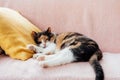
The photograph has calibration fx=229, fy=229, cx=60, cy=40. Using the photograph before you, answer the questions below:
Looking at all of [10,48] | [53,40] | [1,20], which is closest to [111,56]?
[53,40]

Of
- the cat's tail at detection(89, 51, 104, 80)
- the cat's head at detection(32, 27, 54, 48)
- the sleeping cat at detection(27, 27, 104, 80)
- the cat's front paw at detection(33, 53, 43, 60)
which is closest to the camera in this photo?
the cat's tail at detection(89, 51, 104, 80)

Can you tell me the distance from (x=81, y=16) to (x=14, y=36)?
2.03 ft

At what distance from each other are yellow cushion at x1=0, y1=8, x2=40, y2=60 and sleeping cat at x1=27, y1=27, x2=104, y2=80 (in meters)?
0.06

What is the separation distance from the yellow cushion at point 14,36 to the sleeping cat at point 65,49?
58 mm

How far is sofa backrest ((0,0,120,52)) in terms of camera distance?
1.91 m

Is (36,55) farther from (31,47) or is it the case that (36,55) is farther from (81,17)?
(81,17)

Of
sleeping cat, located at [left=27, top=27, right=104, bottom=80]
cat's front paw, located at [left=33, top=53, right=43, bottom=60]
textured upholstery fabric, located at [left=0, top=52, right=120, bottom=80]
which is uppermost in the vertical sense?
sleeping cat, located at [left=27, top=27, right=104, bottom=80]

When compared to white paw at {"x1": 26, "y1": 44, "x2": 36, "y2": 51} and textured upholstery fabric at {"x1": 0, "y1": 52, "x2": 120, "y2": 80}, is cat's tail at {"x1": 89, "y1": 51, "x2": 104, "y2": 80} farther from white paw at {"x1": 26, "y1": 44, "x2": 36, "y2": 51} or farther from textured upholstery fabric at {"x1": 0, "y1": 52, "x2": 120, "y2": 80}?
white paw at {"x1": 26, "y1": 44, "x2": 36, "y2": 51}

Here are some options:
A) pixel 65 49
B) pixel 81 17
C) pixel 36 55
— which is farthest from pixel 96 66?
pixel 81 17

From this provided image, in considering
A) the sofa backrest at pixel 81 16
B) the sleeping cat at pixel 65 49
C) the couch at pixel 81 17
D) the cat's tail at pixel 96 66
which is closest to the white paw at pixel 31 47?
the sleeping cat at pixel 65 49

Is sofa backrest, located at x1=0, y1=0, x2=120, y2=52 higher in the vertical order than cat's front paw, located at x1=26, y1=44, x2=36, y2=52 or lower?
higher

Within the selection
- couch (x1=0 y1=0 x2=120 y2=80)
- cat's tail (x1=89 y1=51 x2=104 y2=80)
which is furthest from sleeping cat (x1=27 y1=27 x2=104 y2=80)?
couch (x1=0 y1=0 x2=120 y2=80)

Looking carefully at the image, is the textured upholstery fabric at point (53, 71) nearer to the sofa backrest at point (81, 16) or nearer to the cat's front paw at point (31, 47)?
the cat's front paw at point (31, 47)

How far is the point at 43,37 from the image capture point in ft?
5.96
